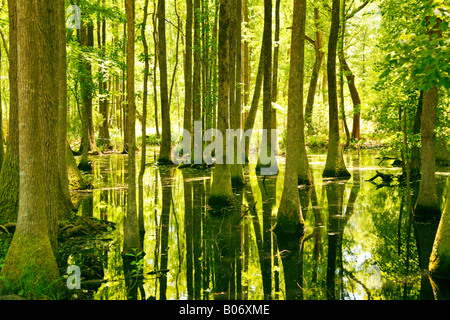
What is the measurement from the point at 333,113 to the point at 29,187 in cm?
1612

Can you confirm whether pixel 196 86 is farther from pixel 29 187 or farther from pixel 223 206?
pixel 29 187

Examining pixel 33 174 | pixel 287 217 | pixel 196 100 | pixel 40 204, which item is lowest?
pixel 287 217

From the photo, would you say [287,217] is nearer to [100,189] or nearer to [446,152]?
[100,189]

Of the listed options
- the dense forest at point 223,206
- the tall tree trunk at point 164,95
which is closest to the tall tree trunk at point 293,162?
the dense forest at point 223,206

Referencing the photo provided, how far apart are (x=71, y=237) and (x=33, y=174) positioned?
4.24 m

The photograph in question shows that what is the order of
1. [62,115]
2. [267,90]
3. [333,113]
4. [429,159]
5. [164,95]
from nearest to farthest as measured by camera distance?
[429,159]
[62,115]
[333,113]
[267,90]
[164,95]

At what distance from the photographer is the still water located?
7.14 m

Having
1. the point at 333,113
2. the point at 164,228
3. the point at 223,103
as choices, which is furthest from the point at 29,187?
the point at 333,113

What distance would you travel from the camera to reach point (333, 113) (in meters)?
20.0

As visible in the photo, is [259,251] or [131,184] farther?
[259,251]

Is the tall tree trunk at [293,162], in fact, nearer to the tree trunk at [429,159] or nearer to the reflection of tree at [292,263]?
the reflection of tree at [292,263]

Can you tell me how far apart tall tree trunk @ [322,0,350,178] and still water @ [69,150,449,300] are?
391 cm

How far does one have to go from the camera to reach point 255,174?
906 inches
